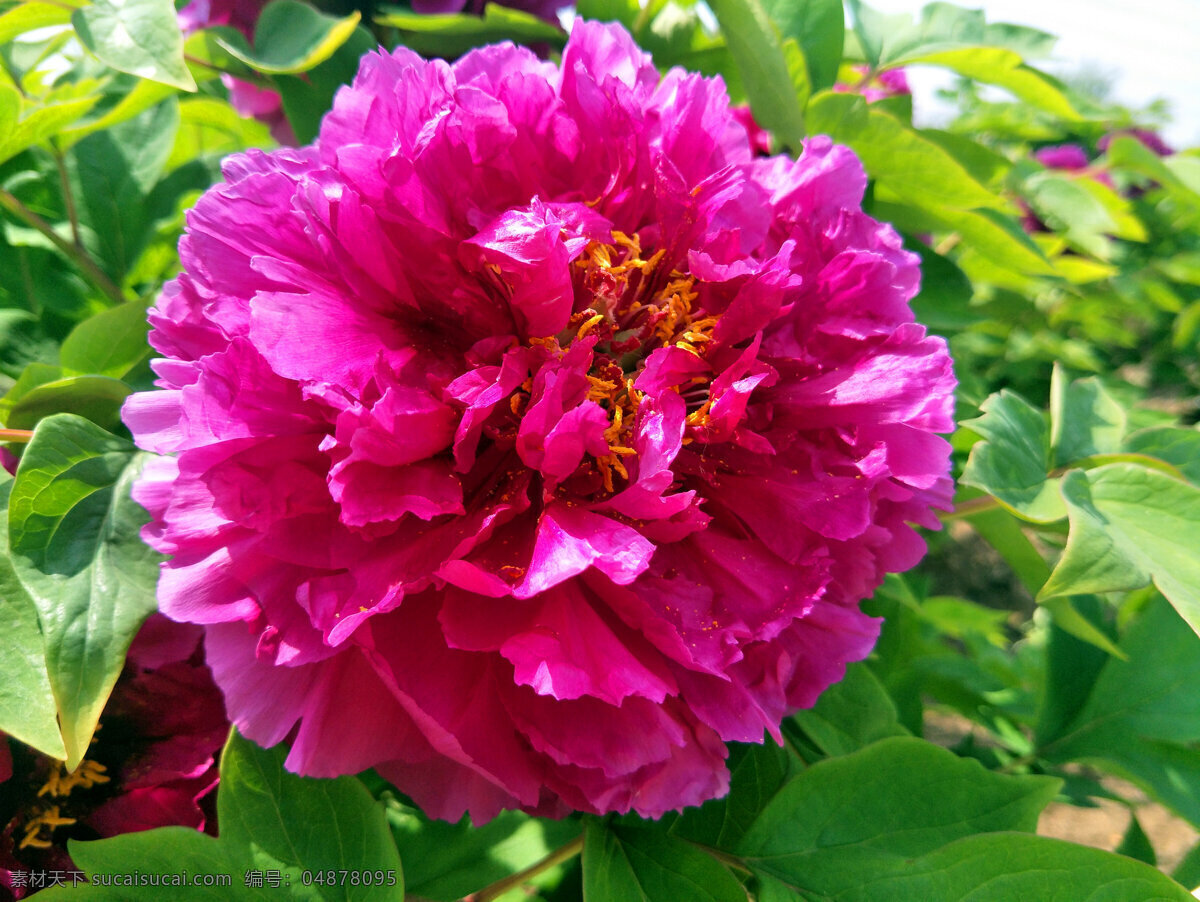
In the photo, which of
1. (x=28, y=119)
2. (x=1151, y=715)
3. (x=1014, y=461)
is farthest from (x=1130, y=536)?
(x=28, y=119)

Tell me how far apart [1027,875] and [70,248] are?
2.80ft

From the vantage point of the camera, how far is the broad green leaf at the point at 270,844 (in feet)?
1.53

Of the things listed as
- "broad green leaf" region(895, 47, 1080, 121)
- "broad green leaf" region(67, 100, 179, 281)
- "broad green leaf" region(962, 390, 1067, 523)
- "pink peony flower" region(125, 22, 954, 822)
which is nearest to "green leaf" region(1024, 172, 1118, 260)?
"broad green leaf" region(895, 47, 1080, 121)

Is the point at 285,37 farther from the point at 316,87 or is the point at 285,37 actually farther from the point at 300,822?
the point at 300,822

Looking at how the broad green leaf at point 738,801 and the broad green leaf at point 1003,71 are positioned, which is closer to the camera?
the broad green leaf at point 738,801

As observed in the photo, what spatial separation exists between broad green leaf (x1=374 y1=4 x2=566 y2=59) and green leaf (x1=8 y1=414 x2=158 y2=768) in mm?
398

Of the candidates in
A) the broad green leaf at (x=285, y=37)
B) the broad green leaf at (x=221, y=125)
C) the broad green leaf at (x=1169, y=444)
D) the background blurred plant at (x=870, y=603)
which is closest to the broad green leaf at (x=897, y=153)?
the background blurred plant at (x=870, y=603)

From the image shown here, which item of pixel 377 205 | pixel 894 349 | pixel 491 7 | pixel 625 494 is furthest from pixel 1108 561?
pixel 491 7

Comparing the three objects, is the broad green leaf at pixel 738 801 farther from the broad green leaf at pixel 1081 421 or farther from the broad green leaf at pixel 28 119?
the broad green leaf at pixel 28 119

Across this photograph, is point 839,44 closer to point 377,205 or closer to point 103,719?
point 377,205

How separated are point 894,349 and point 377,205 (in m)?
0.31

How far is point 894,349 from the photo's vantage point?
51cm

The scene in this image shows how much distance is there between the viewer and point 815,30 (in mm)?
736

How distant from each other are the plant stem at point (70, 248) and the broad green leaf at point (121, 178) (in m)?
0.02
